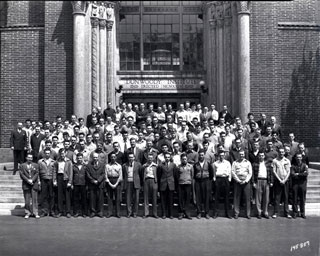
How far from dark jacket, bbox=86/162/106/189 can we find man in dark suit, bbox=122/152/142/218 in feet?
1.83

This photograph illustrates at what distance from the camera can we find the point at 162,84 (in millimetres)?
17516

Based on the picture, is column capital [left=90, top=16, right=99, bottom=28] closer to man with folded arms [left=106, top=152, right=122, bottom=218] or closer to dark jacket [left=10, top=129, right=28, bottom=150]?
dark jacket [left=10, top=129, right=28, bottom=150]

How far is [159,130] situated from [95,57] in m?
5.69

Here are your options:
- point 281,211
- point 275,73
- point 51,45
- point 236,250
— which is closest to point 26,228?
point 236,250

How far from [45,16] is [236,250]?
12.8m

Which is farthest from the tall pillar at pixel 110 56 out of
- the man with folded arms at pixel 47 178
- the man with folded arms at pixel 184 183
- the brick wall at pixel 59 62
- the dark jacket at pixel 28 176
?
the man with folded arms at pixel 184 183

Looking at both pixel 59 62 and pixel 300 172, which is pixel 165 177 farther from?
pixel 59 62

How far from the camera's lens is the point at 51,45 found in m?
16.2

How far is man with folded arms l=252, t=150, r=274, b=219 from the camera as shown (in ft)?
34.3

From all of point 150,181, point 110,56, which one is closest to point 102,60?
point 110,56

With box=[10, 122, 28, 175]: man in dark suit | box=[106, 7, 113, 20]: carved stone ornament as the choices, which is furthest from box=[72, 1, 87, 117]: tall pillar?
box=[10, 122, 28, 175]: man in dark suit

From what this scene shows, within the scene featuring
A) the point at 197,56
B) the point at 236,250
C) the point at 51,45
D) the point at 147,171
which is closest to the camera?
the point at 236,250

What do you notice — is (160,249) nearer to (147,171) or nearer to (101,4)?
(147,171)

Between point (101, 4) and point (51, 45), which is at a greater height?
point (101, 4)
